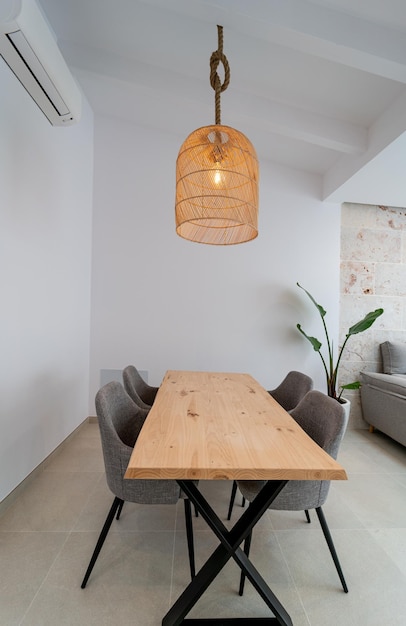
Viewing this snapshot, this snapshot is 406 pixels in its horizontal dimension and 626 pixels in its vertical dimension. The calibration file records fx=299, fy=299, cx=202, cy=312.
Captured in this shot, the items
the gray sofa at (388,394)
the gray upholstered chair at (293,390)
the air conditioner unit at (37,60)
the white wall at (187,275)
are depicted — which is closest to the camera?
the air conditioner unit at (37,60)

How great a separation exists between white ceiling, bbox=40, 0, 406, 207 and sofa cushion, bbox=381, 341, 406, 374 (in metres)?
1.64

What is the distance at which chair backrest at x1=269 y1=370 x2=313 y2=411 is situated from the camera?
2.18m

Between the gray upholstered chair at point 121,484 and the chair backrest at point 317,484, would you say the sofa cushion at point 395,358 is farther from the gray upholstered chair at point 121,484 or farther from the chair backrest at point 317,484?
the gray upholstered chair at point 121,484

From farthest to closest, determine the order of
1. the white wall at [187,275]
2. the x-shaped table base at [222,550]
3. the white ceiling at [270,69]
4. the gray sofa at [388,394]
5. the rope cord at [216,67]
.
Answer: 1. the white wall at [187,275]
2. the gray sofa at [388,394]
3. the white ceiling at [270,69]
4. the rope cord at [216,67]
5. the x-shaped table base at [222,550]

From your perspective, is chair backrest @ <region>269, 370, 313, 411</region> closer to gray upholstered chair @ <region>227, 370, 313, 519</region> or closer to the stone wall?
gray upholstered chair @ <region>227, 370, 313, 519</region>

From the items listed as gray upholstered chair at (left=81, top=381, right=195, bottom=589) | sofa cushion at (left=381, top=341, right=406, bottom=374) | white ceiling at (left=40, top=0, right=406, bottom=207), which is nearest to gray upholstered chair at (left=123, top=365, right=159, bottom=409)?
gray upholstered chair at (left=81, top=381, right=195, bottom=589)

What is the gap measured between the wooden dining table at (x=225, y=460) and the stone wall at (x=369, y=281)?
7.69 feet

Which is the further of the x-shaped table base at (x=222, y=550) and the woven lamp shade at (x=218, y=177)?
the woven lamp shade at (x=218, y=177)

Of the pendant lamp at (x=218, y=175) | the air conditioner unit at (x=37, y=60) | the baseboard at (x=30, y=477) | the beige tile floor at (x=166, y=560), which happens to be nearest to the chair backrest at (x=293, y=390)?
the beige tile floor at (x=166, y=560)

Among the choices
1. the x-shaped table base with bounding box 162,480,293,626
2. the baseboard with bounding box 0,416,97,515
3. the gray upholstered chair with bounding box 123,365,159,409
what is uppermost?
the gray upholstered chair with bounding box 123,365,159,409

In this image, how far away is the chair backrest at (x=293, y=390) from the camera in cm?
218

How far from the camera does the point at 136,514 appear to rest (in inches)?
74.6

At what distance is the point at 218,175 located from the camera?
1.60 metres

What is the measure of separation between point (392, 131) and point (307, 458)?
8.21 ft
